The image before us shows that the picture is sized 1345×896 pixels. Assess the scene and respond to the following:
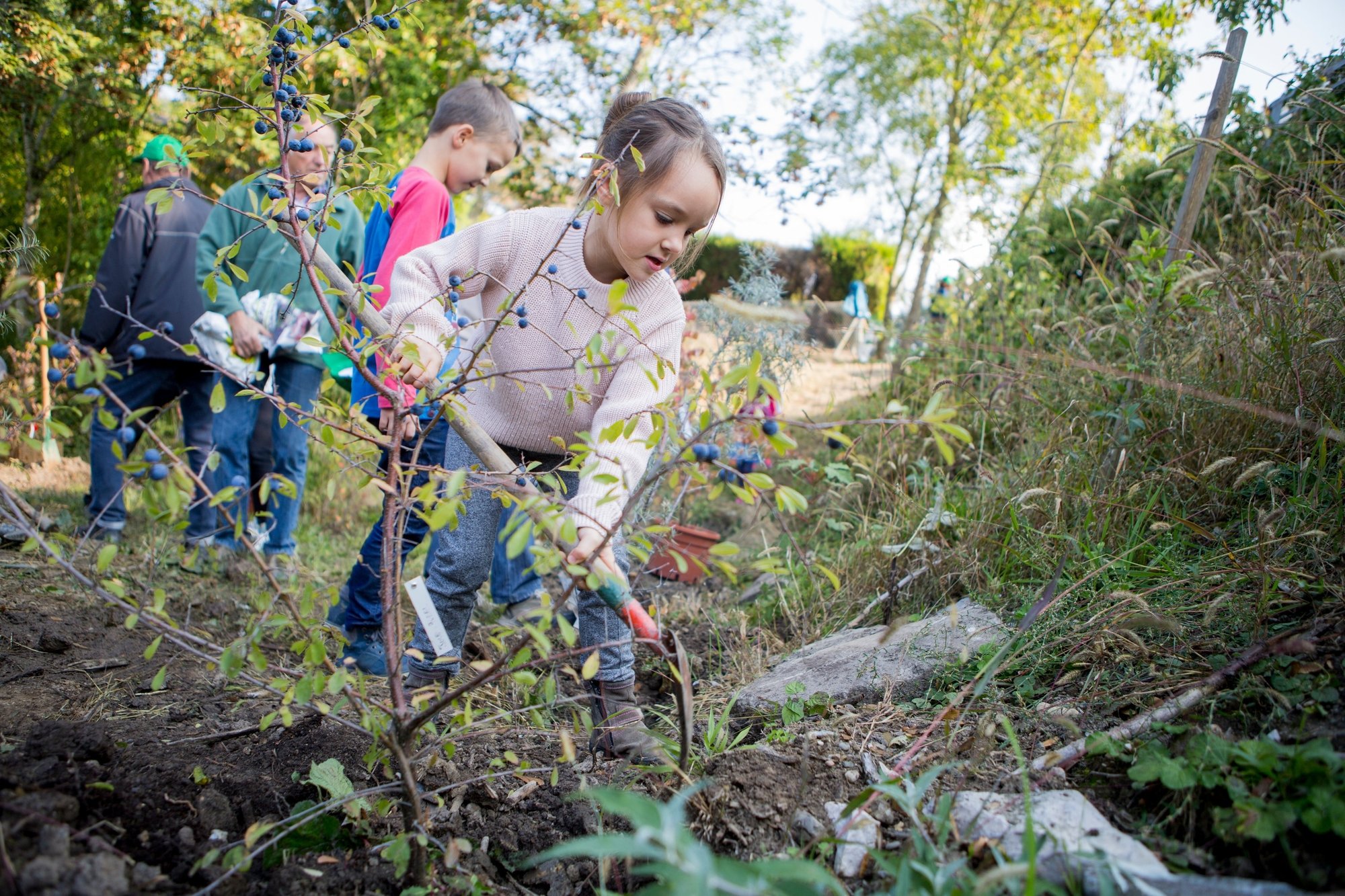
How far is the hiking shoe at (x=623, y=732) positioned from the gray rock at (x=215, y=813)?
0.67 m

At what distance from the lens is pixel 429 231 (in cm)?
270

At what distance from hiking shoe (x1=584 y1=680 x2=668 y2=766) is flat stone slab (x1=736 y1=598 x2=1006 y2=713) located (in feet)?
0.96

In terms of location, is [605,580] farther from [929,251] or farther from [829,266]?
[829,266]

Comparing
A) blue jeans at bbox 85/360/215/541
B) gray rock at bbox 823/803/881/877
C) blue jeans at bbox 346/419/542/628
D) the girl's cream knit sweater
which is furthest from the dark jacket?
gray rock at bbox 823/803/881/877

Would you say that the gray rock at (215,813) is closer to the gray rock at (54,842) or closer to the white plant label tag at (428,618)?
the gray rock at (54,842)

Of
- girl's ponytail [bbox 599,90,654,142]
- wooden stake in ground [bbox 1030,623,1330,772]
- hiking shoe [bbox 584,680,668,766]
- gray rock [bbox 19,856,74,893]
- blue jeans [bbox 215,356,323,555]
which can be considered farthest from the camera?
blue jeans [bbox 215,356,323,555]

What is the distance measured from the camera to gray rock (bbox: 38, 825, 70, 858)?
1170 millimetres

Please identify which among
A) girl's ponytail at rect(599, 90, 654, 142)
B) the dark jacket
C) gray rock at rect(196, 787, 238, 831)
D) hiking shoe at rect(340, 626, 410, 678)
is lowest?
hiking shoe at rect(340, 626, 410, 678)

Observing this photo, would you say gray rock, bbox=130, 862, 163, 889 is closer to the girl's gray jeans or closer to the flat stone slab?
the girl's gray jeans

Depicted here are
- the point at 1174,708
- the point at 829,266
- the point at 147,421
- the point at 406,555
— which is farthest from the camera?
the point at 829,266

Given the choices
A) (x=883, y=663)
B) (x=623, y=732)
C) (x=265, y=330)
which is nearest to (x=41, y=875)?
(x=623, y=732)

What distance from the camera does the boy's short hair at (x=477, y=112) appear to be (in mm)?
3002

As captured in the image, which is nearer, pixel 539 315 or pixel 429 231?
pixel 539 315

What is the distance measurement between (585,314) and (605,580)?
1021mm
